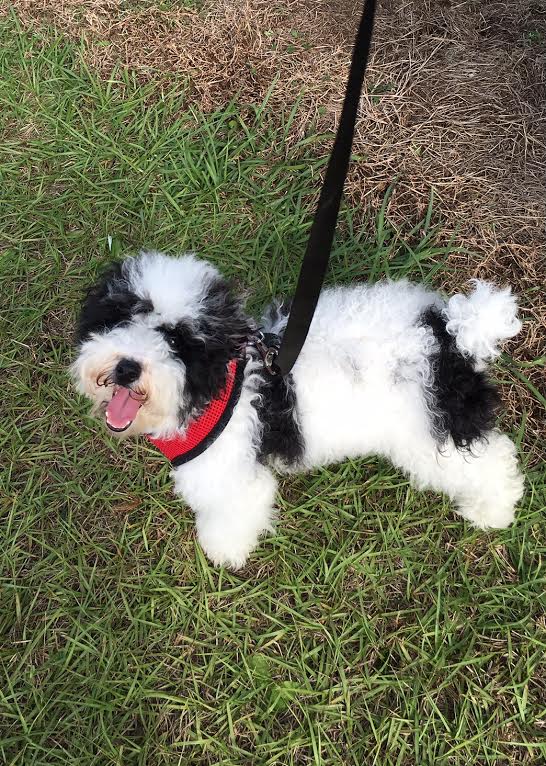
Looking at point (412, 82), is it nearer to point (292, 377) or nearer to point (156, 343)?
point (292, 377)

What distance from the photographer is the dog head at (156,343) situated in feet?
5.62

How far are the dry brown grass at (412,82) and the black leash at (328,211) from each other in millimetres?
1658

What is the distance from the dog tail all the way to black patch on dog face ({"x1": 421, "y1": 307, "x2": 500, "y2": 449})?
5cm

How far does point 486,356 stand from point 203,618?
5.60ft

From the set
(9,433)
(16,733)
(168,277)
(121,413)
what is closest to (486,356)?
(168,277)

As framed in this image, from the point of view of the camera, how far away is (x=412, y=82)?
3.29 meters

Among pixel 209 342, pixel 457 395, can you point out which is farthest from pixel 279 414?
pixel 457 395

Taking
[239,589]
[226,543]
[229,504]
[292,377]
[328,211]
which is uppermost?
[328,211]

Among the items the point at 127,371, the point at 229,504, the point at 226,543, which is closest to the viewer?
the point at 127,371

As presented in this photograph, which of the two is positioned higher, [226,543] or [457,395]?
[457,395]

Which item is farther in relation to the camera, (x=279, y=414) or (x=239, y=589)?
(x=239, y=589)

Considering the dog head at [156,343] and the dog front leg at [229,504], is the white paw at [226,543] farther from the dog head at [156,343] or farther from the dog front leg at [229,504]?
the dog head at [156,343]

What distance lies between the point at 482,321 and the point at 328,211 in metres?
0.78

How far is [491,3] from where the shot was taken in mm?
3412
